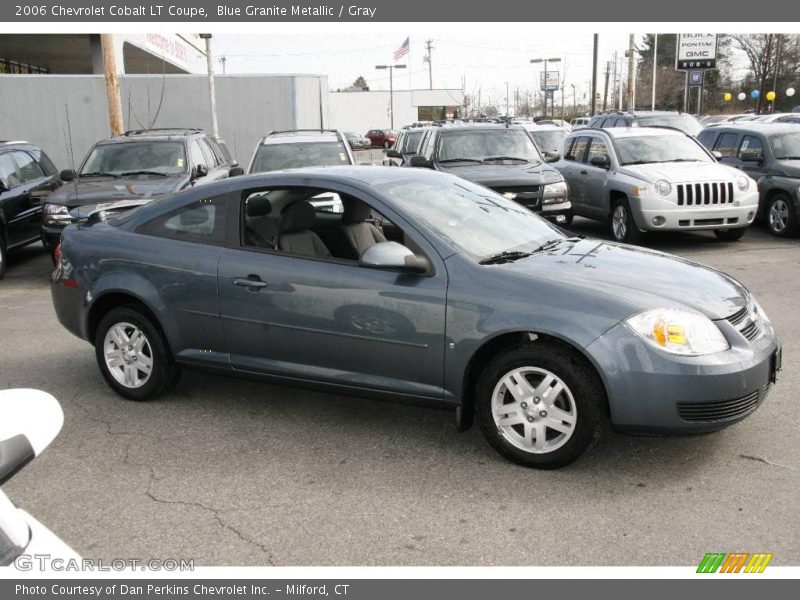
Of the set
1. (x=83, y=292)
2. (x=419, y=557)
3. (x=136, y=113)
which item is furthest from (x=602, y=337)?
(x=136, y=113)

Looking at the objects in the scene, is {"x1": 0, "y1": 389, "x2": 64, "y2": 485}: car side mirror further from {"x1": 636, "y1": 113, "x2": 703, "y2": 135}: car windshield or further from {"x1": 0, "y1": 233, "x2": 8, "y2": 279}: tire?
{"x1": 636, "y1": 113, "x2": 703, "y2": 135}: car windshield

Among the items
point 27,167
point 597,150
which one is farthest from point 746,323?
point 27,167

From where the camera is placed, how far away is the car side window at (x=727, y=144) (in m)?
13.8

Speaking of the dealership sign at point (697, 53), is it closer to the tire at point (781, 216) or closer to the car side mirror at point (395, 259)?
the tire at point (781, 216)

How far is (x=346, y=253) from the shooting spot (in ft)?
18.0

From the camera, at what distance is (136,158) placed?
11.7 m

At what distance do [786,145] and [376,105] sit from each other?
81107 mm

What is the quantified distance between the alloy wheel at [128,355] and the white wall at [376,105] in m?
86.7

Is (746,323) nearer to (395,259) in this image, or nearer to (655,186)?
(395,259)

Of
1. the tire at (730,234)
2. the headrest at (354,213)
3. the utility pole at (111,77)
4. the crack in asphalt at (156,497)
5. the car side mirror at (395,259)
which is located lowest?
the crack in asphalt at (156,497)

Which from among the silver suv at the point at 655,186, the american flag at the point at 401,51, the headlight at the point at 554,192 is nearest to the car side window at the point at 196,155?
the headlight at the point at 554,192

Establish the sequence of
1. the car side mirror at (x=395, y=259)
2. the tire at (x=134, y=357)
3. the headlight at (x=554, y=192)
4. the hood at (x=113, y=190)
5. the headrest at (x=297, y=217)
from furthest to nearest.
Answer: the headlight at (x=554, y=192) → the hood at (x=113, y=190) → the tire at (x=134, y=357) → the headrest at (x=297, y=217) → the car side mirror at (x=395, y=259)

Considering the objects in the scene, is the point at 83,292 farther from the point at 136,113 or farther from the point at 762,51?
the point at 762,51

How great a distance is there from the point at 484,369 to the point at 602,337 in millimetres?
681
